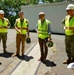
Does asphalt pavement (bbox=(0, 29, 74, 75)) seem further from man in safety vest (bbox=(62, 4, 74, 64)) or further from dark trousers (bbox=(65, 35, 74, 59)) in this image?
man in safety vest (bbox=(62, 4, 74, 64))

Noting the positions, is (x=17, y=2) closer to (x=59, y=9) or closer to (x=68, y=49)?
(x=59, y=9)

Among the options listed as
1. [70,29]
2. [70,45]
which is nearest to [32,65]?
[70,45]

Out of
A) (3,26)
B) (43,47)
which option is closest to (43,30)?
(43,47)

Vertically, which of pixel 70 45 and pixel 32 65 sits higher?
pixel 70 45

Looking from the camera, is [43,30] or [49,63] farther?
[43,30]

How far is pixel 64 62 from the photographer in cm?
1012

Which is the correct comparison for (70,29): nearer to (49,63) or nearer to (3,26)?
(49,63)

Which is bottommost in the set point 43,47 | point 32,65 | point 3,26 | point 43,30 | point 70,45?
point 32,65

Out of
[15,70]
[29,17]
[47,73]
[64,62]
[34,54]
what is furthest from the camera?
[29,17]

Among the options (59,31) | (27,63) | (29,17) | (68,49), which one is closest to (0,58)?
(27,63)

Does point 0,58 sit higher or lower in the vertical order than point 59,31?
higher

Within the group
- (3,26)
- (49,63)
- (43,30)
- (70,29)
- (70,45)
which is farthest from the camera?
(3,26)

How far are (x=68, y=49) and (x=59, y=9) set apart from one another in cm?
1689

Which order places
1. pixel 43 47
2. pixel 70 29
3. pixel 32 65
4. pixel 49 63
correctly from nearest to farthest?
pixel 70 29 → pixel 32 65 → pixel 49 63 → pixel 43 47
